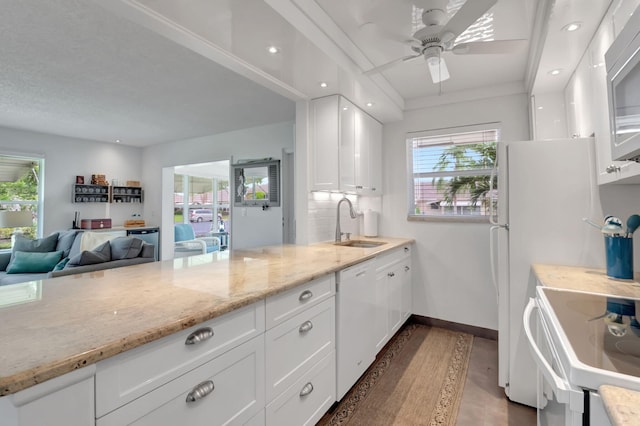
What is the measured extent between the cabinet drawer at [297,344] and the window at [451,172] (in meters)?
2.14

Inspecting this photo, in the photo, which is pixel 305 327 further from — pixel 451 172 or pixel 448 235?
pixel 451 172

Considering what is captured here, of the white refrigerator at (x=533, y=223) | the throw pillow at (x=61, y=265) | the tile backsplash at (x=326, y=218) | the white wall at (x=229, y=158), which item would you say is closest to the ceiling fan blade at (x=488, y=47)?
the white refrigerator at (x=533, y=223)

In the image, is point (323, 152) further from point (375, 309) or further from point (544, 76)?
point (544, 76)

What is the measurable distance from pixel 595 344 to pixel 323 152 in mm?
2340

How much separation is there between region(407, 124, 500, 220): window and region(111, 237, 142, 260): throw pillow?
10.2 ft

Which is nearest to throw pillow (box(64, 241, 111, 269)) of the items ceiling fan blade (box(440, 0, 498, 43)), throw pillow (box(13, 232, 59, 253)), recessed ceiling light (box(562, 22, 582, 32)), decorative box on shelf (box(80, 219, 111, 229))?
throw pillow (box(13, 232, 59, 253))

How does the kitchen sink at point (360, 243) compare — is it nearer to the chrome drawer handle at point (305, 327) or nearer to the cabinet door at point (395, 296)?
the cabinet door at point (395, 296)

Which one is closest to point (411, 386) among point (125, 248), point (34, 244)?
point (125, 248)

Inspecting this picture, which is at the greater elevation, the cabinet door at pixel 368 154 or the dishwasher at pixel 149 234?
the cabinet door at pixel 368 154

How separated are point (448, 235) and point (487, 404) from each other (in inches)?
66.9

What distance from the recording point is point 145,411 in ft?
2.97

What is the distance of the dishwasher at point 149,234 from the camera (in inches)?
239

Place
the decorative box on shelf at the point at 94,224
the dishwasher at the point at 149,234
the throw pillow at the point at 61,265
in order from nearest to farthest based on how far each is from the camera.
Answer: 1. the throw pillow at the point at 61,265
2. the decorative box on shelf at the point at 94,224
3. the dishwasher at the point at 149,234

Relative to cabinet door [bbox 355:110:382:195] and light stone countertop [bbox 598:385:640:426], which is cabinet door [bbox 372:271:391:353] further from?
light stone countertop [bbox 598:385:640:426]
